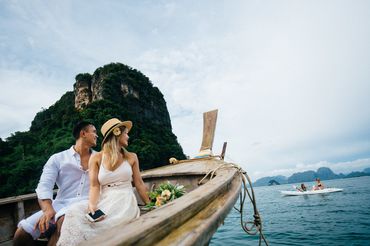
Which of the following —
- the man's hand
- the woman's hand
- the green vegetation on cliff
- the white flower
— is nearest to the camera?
the woman's hand

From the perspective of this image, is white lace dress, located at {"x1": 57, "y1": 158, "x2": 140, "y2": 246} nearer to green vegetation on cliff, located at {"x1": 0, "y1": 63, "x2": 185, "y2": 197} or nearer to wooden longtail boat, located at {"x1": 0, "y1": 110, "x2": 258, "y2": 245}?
wooden longtail boat, located at {"x1": 0, "y1": 110, "x2": 258, "y2": 245}

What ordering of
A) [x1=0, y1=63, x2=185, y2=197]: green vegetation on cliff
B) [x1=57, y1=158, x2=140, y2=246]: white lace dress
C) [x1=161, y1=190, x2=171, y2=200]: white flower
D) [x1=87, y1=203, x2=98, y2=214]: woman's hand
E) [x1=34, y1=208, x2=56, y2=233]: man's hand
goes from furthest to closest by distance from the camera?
[x1=0, y1=63, x2=185, y2=197]: green vegetation on cliff → [x1=161, y1=190, x2=171, y2=200]: white flower → [x1=34, y1=208, x2=56, y2=233]: man's hand → [x1=87, y1=203, x2=98, y2=214]: woman's hand → [x1=57, y1=158, x2=140, y2=246]: white lace dress

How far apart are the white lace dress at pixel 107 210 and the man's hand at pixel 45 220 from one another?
0.39m

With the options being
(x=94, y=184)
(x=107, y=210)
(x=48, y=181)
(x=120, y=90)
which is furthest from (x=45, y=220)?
(x=120, y=90)

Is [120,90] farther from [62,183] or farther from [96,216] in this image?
[96,216]

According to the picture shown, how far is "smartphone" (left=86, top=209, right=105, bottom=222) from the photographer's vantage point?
Answer: 58.4 inches

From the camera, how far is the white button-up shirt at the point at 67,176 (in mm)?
2150

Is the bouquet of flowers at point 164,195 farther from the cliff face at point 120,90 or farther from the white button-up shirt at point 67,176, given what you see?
the cliff face at point 120,90

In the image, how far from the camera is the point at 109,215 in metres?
1.61

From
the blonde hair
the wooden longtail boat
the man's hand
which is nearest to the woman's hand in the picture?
the blonde hair

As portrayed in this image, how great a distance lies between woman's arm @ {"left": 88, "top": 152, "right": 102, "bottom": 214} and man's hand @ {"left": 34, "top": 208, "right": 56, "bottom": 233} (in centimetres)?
43

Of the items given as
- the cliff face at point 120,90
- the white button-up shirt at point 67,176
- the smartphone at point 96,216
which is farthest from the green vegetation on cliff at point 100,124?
the smartphone at point 96,216

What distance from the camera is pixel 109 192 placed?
5.88ft

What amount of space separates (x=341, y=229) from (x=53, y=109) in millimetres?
53337
